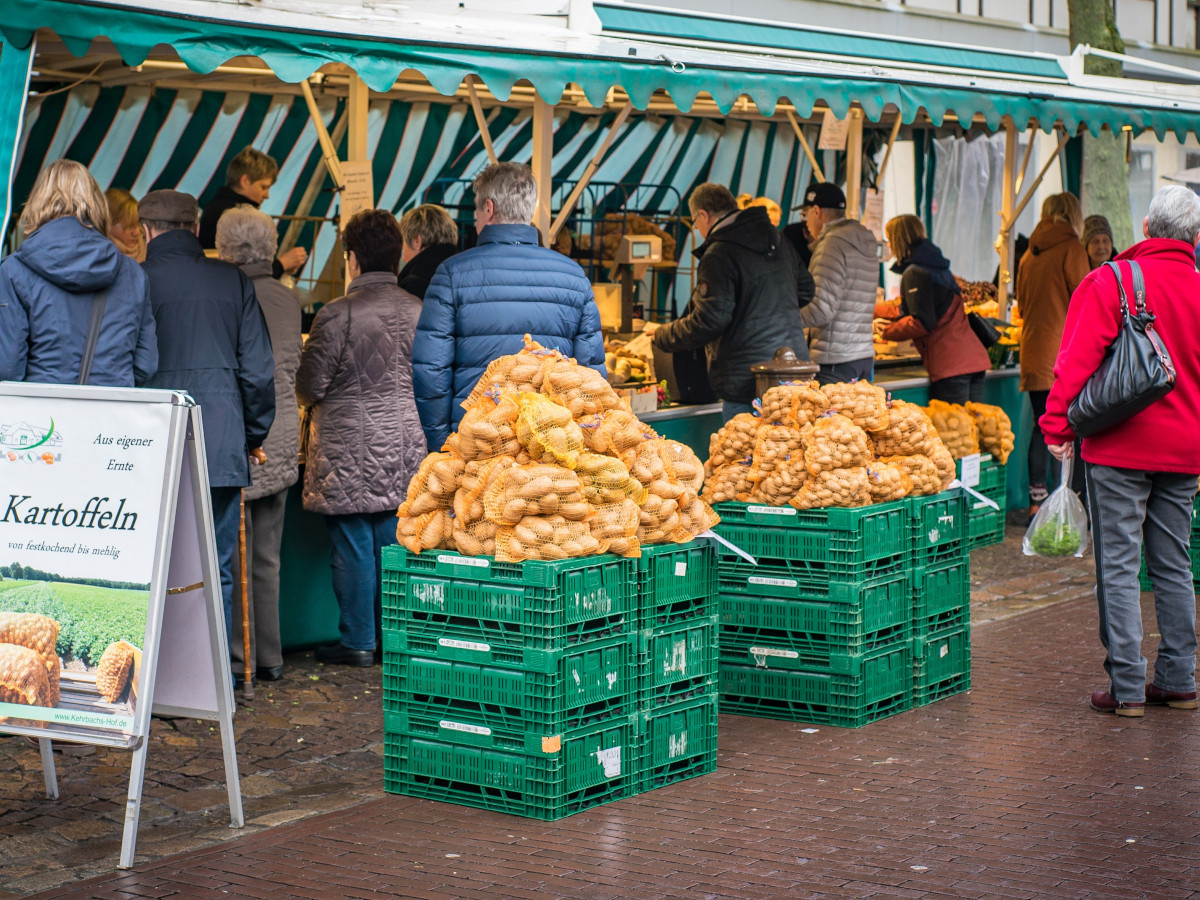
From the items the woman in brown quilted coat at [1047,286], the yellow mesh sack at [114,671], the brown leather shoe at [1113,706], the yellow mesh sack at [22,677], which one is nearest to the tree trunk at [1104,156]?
the woman in brown quilted coat at [1047,286]

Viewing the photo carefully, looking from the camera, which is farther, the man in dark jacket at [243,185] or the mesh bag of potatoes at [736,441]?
the man in dark jacket at [243,185]

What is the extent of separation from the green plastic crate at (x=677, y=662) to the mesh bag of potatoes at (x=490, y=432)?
853mm

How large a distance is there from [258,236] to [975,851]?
4063mm

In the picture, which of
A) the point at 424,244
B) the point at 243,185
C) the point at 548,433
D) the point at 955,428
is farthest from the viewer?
the point at 955,428

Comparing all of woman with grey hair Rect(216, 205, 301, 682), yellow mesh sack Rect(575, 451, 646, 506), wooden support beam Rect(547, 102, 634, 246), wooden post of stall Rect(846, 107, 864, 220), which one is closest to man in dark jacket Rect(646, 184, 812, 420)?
wooden support beam Rect(547, 102, 634, 246)

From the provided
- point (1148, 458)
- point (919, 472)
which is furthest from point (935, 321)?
point (1148, 458)

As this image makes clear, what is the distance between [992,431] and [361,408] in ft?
19.6

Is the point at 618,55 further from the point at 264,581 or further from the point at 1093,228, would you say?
the point at 1093,228

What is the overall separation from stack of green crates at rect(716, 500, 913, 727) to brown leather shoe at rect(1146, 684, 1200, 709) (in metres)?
1.07

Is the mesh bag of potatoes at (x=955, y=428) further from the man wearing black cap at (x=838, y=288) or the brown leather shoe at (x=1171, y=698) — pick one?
the brown leather shoe at (x=1171, y=698)

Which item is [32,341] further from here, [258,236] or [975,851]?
[975,851]

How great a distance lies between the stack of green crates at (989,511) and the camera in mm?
11539

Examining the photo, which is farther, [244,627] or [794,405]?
[244,627]

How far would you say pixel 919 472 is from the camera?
7082mm
